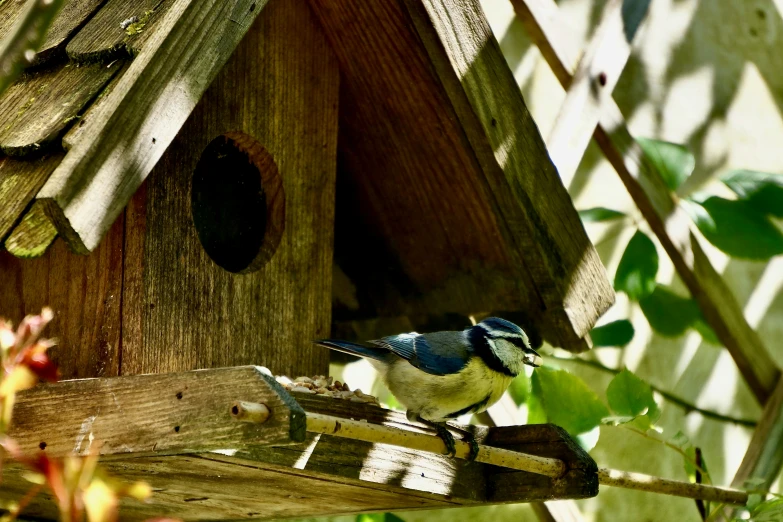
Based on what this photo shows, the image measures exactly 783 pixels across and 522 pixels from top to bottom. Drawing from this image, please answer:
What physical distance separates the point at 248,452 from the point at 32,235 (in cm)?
46

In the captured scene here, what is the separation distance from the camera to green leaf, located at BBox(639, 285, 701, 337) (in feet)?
10.1

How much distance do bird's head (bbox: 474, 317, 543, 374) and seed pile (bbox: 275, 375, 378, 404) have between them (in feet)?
1.22

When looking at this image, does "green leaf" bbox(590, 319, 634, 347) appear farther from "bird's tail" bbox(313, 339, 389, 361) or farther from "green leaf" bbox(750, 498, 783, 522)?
"bird's tail" bbox(313, 339, 389, 361)

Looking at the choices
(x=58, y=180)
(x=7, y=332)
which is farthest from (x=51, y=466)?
(x=58, y=180)

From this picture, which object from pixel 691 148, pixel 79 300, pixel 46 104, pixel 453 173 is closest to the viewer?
pixel 46 104

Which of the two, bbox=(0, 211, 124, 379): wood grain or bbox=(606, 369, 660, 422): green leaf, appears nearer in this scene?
bbox=(0, 211, 124, 379): wood grain

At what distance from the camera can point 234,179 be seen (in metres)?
2.18

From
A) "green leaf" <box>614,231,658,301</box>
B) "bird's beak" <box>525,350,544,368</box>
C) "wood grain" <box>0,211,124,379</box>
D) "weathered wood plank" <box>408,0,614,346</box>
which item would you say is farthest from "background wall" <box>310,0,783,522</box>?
"wood grain" <box>0,211,124,379</box>

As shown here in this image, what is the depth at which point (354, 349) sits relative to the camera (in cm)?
213

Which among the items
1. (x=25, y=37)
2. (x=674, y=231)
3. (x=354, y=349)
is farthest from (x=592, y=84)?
(x=25, y=37)

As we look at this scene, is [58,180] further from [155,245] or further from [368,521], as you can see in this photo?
[368,521]

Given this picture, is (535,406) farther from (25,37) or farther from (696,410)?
(25,37)

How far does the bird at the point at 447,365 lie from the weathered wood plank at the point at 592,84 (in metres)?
0.67

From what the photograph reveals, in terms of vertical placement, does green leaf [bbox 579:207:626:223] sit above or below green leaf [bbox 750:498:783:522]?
above
